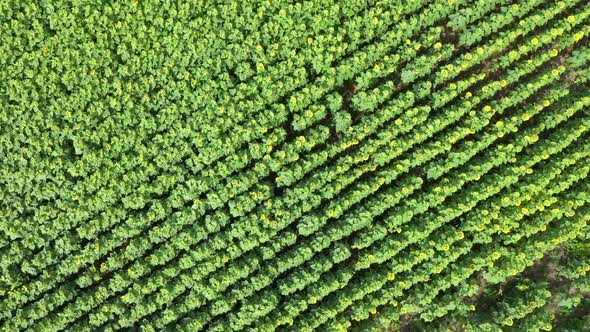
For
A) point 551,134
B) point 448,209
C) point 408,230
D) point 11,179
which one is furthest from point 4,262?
point 551,134

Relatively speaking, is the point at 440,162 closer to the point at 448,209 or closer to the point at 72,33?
the point at 448,209

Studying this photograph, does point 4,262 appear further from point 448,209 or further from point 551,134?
point 551,134

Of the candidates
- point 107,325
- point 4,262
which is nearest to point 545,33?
point 107,325

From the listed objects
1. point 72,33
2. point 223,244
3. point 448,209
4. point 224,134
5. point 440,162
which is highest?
point 72,33

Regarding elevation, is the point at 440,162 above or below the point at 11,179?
below

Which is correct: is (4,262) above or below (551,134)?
above

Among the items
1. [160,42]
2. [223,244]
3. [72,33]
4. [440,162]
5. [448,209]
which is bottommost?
[448,209]
